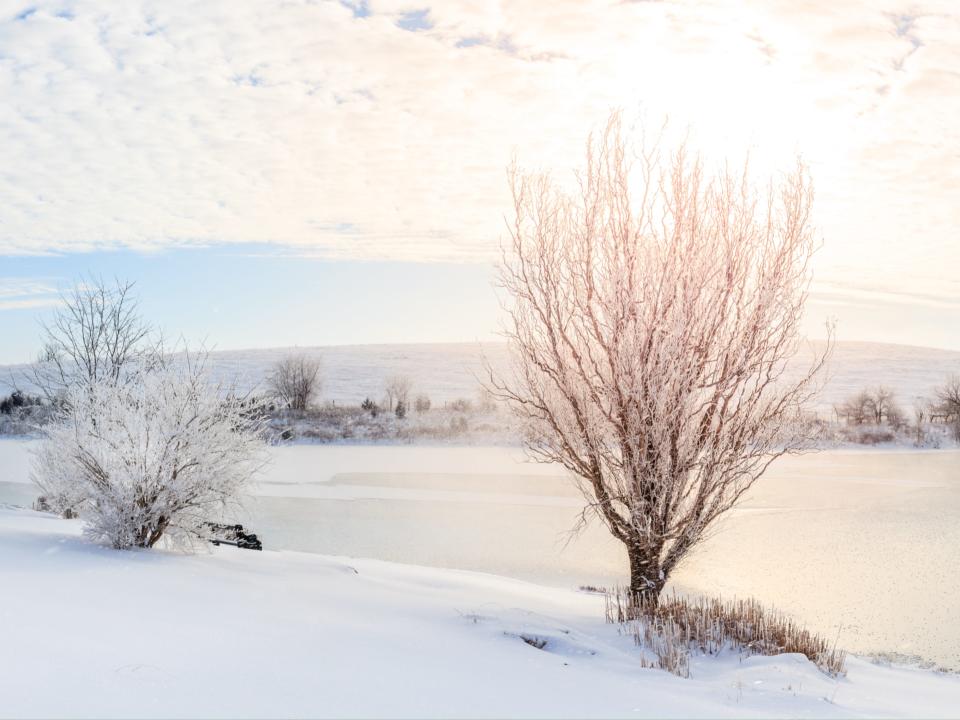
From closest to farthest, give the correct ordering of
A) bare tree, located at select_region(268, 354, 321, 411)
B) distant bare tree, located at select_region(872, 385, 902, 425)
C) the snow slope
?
the snow slope, distant bare tree, located at select_region(872, 385, 902, 425), bare tree, located at select_region(268, 354, 321, 411)

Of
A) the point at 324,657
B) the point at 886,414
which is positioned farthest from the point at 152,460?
the point at 886,414

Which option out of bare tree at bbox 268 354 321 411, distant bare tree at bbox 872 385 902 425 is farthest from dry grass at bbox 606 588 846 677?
bare tree at bbox 268 354 321 411

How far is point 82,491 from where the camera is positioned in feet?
30.3

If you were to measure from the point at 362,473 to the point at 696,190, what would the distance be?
16288mm

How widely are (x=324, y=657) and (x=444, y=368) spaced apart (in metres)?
75.2

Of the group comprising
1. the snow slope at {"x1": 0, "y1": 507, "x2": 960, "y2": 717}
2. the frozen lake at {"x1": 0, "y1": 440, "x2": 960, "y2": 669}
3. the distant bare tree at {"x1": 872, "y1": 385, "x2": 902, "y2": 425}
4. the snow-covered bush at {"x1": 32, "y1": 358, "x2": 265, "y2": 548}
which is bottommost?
the frozen lake at {"x1": 0, "y1": 440, "x2": 960, "y2": 669}

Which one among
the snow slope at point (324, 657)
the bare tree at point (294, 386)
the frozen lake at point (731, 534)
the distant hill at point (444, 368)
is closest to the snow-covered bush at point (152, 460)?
the snow slope at point (324, 657)

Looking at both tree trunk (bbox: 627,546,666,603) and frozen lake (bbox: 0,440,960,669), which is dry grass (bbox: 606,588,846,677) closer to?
tree trunk (bbox: 627,546,666,603)

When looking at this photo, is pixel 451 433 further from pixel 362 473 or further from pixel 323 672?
pixel 323 672

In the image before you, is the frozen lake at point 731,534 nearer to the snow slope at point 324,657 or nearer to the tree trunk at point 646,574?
the tree trunk at point 646,574

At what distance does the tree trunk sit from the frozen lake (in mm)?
1975

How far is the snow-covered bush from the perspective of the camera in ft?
29.5

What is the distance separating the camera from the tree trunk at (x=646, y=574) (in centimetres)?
907

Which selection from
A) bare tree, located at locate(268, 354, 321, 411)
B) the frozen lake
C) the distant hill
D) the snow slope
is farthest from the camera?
the distant hill
